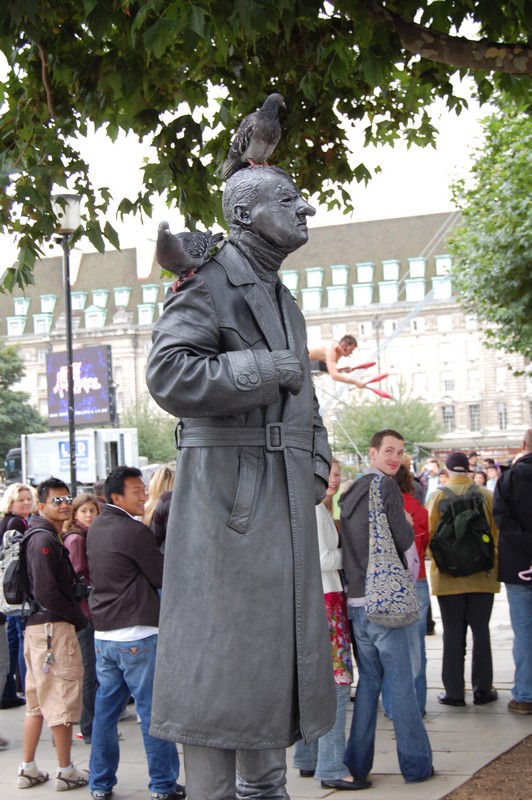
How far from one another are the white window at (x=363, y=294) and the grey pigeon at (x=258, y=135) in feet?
349

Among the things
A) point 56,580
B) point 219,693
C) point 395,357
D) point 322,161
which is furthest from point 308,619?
point 395,357

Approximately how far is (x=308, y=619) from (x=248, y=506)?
0.38 metres

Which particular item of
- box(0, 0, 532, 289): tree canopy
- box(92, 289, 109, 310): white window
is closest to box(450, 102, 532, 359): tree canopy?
box(0, 0, 532, 289): tree canopy

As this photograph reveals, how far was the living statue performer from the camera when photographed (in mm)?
3295

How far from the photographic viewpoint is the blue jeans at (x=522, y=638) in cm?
895

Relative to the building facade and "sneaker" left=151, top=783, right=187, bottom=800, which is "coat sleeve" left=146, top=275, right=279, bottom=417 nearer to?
"sneaker" left=151, top=783, right=187, bottom=800

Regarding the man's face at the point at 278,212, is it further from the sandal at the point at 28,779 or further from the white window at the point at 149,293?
the white window at the point at 149,293

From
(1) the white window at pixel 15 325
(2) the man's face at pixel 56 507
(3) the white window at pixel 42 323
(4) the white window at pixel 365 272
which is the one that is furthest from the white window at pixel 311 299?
(2) the man's face at pixel 56 507

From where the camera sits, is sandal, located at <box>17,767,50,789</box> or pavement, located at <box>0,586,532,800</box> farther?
sandal, located at <box>17,767,50,789</box>

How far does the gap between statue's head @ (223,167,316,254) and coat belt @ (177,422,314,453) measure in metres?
0.61

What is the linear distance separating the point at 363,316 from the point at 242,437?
107 m

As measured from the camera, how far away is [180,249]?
3.48m

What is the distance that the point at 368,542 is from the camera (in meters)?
6.94

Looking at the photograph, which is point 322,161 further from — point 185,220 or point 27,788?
point 27,788
